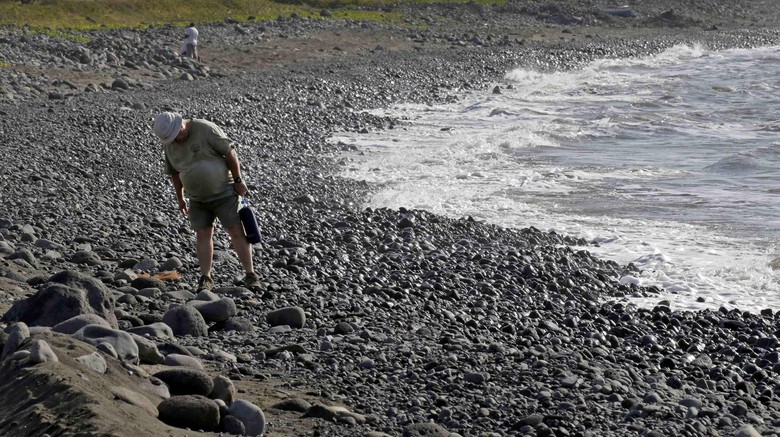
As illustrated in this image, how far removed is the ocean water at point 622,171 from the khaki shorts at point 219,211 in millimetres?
4582

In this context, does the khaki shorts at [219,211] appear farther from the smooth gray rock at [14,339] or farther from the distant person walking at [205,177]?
the smooth gray rock at [14,339]

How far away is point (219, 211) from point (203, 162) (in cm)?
50

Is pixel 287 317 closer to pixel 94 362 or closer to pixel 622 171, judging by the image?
pixel 94 362

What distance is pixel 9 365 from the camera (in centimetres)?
601

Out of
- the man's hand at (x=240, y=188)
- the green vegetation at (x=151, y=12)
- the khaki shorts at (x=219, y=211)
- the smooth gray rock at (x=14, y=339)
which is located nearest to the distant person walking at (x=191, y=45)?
the green vegetation at (x=151, y=12)

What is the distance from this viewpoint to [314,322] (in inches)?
354

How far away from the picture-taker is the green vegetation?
43.1 m

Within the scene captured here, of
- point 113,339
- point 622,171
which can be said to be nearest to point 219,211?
point 113,339

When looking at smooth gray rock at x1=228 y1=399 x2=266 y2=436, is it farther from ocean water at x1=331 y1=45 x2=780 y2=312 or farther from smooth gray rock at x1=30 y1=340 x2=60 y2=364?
ocean water at x1=331 y1=45 x2=780 y2=312

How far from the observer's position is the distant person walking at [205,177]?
9.57 m

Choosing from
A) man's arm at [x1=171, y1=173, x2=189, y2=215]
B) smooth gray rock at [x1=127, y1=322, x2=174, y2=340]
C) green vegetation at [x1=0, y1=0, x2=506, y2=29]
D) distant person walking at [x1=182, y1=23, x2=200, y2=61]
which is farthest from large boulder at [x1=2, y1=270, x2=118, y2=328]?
green vegetation at [x1=0, y1=0, x2=506, y2=29]

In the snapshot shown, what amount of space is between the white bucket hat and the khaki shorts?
786mm

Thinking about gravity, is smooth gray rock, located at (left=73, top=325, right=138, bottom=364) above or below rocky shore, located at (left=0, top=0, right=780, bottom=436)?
above

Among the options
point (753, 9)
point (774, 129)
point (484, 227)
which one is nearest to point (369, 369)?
point (484, 227)
